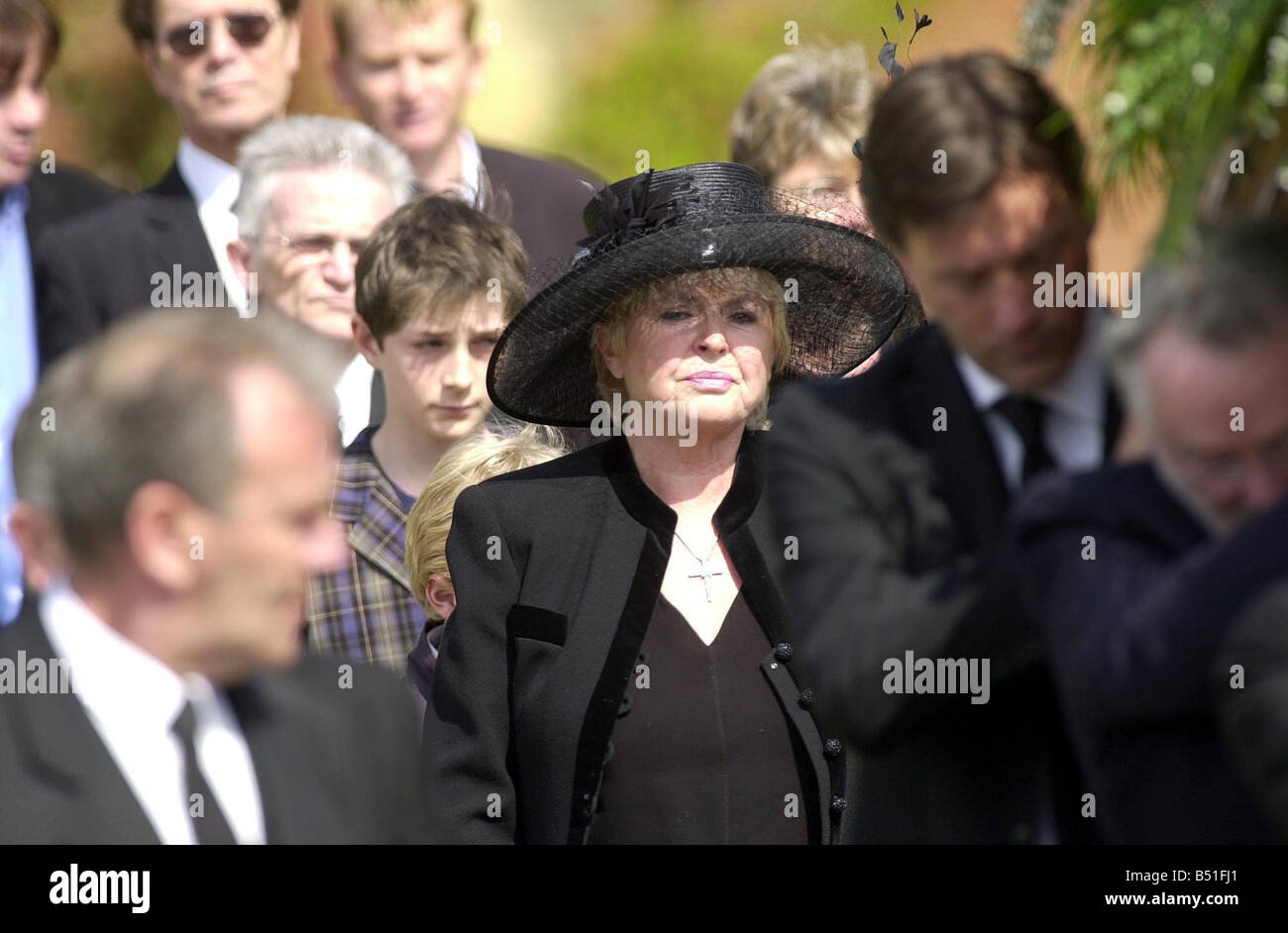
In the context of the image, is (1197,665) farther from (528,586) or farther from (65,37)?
(65,37)

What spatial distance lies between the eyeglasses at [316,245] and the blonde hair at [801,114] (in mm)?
1135

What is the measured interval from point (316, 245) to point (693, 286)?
1.40 m

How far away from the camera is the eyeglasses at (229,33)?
16.1ft

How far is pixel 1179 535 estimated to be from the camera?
225 cm

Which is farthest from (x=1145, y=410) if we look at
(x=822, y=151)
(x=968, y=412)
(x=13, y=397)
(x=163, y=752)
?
(x=13, y=397)

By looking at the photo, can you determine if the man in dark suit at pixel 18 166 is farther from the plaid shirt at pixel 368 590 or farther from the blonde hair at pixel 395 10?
the plaid shirt at pixel 368 590

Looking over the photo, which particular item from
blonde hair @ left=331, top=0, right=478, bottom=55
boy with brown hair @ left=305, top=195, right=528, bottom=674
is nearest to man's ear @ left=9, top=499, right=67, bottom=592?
boy with brown hair @ left=305, top=195, right=528, bottom=674

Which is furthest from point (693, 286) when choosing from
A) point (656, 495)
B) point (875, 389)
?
point (875, 389)

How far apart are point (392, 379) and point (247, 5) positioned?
1.30m

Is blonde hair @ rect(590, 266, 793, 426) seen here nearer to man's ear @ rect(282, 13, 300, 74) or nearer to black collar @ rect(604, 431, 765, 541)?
black collar @ rect(604, 431, 765, 541)

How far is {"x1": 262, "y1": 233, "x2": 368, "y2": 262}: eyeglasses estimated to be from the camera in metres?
→ 4.56

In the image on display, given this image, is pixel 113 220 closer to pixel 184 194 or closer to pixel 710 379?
pixel 184 194

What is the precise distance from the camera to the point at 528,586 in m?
3.42

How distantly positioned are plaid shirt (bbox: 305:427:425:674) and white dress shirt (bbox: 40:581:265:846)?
1672 millimetres
